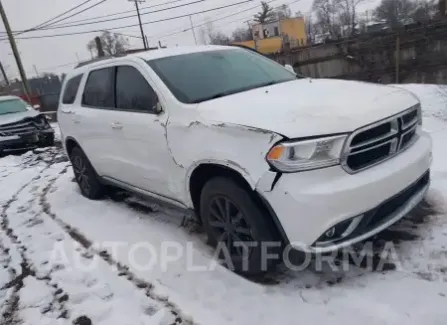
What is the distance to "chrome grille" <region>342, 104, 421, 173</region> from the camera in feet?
8.18

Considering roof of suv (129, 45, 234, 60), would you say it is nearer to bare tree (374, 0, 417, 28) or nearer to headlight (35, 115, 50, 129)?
headlight (35, 115, 50, 129)

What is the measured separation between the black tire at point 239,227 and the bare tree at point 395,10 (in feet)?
195

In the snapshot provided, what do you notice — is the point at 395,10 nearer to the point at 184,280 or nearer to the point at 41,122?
the point at 41,122

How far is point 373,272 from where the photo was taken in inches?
113

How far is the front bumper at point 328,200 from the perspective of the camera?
2.42m

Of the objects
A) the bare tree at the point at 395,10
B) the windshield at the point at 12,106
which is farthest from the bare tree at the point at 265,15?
the windshield at the point at 12,106

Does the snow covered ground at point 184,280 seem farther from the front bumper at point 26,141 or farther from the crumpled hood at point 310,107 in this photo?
the front bumper at point 26,141

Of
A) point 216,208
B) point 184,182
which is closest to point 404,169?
point 216,208

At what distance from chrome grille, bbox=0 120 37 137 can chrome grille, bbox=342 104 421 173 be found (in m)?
10.3

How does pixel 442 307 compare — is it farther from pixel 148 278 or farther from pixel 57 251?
pixel 57 251

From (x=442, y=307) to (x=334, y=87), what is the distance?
1742 mm

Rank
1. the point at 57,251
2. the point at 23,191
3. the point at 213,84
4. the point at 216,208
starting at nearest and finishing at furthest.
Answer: the point at 216,208, the point at 213,84, the point at 57,251, the point at 23,191

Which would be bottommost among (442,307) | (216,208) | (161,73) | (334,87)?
(442,307)

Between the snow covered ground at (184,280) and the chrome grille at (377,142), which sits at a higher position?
the chrome grille at (377,142)
